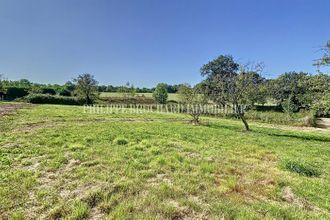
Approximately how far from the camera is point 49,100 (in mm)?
38188

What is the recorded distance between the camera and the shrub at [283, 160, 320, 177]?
5.56 meters

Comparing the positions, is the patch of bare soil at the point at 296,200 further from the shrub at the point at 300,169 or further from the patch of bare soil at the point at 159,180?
the patch of bare soil at the point at 159,180

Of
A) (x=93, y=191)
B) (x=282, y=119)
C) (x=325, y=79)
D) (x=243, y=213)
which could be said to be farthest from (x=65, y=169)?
(x=282, y=119)

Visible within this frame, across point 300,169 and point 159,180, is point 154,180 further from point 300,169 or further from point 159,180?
point 300,169

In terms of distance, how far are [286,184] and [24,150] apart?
21.7 ft

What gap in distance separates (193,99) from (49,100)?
3015 cm

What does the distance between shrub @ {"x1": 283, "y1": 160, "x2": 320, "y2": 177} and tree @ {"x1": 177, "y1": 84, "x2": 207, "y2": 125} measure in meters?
10.3

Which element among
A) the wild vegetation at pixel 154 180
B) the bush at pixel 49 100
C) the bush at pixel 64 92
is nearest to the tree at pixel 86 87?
the bush at pixel 49 100

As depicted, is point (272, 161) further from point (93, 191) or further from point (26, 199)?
point (26, 199)

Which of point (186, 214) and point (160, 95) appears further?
point (160, 95)

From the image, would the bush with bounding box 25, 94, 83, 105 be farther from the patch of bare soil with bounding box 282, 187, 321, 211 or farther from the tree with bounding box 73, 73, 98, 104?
the patch of bare soil with bounding box 282, 187, 321, 211

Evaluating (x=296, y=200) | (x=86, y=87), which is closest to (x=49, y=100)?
(x=86, y=87)

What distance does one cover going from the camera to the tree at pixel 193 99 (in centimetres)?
1662

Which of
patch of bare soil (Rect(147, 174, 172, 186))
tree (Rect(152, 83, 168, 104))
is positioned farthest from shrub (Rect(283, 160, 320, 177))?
tree (Rect(152, 83, 168, 104))
